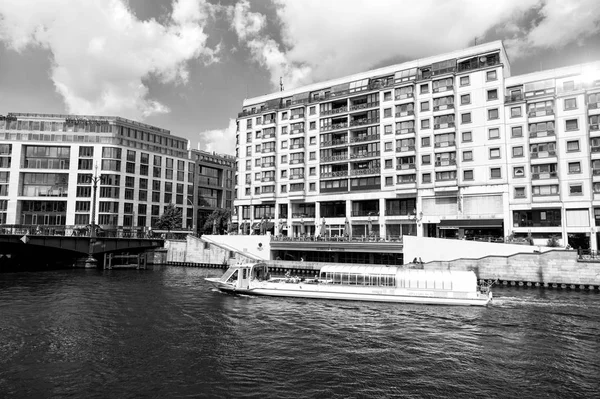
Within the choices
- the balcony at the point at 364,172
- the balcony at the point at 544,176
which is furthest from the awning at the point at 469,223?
the balcony at the point at 364,172

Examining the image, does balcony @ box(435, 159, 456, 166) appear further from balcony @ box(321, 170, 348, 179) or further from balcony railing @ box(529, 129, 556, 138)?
balcony @ box(321, 170, 348, 179)

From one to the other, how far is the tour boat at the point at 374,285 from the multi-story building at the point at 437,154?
27.4 meters

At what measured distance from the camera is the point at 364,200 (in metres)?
83.6

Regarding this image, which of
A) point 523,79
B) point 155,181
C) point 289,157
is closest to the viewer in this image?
point 523,79

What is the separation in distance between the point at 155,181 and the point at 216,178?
25.1 metres

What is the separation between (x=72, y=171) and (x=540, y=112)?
12313 centimetres

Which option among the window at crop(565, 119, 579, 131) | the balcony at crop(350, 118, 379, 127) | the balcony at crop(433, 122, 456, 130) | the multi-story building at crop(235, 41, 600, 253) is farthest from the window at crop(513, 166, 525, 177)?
the balcony at crop(350, 118, 379, 127)

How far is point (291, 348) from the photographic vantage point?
2670cm

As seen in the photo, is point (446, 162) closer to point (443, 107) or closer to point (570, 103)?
point (443, 107)

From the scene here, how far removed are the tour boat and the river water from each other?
1713mm


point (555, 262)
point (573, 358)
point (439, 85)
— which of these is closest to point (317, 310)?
point (573, 358)

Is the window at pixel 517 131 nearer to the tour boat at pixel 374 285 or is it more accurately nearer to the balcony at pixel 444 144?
the balcony at pixel 444 144

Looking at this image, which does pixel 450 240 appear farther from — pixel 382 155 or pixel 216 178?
pixel 216 178

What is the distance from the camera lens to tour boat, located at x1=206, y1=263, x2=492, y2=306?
43.4 meters
